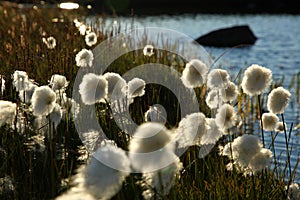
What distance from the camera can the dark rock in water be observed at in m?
17.4

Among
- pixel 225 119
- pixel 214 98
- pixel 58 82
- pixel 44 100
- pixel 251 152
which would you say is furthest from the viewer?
pixel 214 98

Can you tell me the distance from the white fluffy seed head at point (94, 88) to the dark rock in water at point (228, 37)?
49.8ft

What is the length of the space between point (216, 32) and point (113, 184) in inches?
649

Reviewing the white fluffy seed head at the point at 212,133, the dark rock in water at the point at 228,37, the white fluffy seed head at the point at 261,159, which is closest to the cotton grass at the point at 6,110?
the white fluffy seed head at the point at 212,133

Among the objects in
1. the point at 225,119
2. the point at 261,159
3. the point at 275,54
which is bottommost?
the point at 275,54

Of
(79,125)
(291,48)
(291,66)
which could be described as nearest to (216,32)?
(291,48)

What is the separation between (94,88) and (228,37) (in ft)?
51.4

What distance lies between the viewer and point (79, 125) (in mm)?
3559

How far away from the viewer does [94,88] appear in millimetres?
2447

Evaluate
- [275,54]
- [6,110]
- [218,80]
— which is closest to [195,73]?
[218,80]

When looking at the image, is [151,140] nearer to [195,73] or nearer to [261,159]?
[261,159]

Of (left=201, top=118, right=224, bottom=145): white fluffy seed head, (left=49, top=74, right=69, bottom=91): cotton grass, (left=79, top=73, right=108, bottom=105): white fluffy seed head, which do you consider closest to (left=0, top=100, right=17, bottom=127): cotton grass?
(left=79, top=73, right=108, bottom=105): white fluffy seed head

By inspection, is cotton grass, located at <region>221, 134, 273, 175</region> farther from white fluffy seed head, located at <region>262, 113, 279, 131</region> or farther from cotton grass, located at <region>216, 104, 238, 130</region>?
white fluffy seed head, located at <region>262, 113, 279, 131</region>

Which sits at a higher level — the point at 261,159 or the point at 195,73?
the point at 195,73
